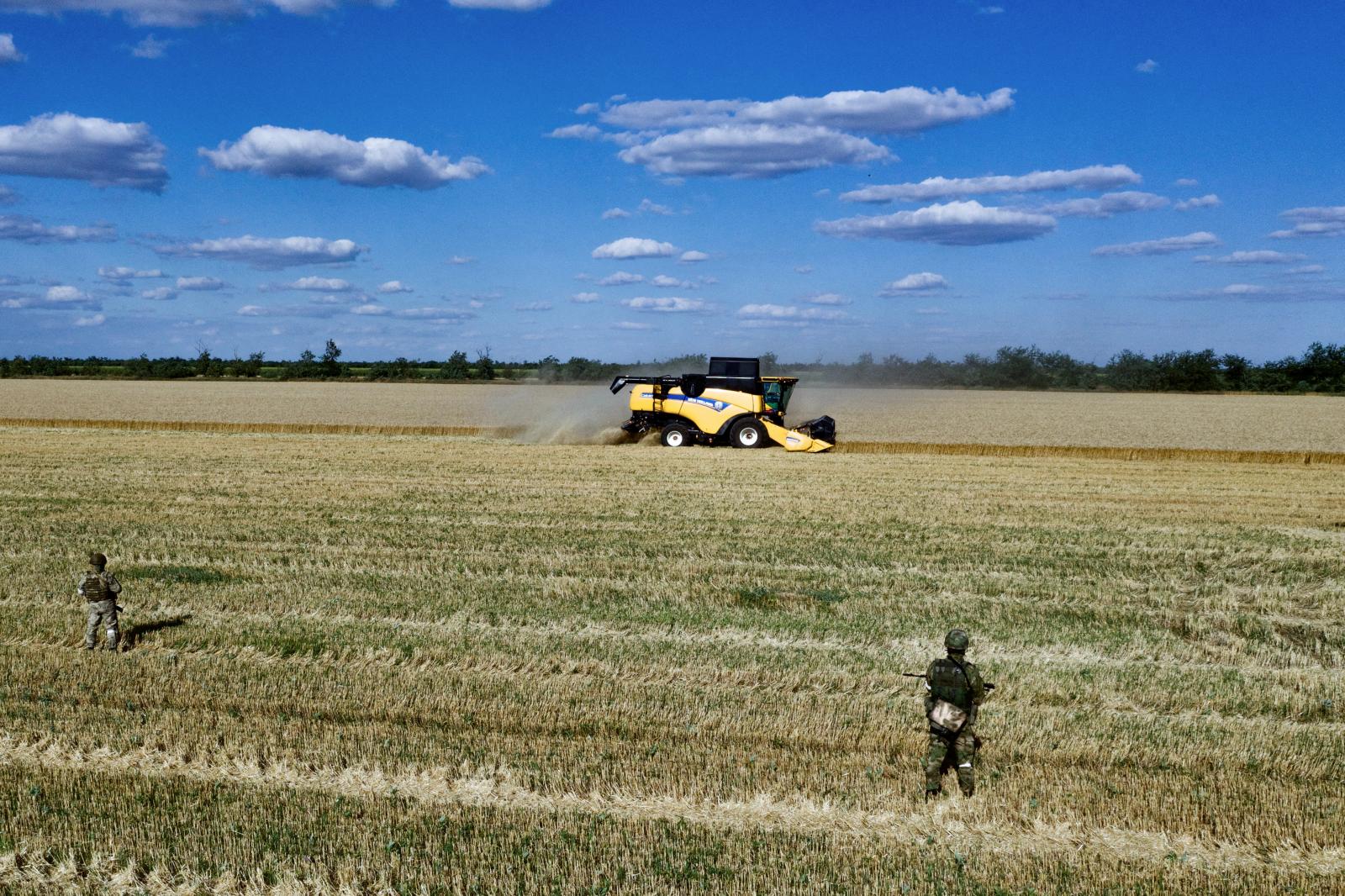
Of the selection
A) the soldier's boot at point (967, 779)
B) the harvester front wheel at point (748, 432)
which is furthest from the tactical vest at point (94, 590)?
the harvester front wheel at point (748, 432)

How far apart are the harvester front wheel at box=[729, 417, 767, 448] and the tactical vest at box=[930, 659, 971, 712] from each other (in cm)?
2323

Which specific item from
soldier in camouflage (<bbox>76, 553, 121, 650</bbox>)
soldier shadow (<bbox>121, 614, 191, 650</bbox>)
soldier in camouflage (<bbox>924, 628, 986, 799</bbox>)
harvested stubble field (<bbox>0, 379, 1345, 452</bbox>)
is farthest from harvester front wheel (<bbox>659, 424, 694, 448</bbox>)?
soldier in camouflage (<bbox>924, 628, 986, 799</bbox>)

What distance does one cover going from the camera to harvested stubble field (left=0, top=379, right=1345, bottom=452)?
37.9 metres

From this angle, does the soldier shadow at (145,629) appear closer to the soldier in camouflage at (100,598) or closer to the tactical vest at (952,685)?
the soldier in camouflage at (100,598)

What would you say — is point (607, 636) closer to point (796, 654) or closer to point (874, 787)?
point (796, 654)

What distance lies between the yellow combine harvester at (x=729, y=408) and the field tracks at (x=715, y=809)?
76.1 ft

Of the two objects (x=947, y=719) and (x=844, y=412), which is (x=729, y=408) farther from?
(x=947, y=719)

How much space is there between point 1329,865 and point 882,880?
8.49 ft

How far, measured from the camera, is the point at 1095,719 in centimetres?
851

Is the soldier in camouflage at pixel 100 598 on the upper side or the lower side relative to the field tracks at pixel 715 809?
upper

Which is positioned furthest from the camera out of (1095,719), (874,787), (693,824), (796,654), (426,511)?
(426,511)

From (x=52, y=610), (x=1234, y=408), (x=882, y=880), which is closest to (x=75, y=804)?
(x=882, y=880)

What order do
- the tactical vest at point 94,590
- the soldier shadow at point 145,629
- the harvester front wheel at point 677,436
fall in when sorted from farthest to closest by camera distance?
the harvester front wheel at point 677,436 → the soldier shadow at point 145,629 → the tactical vest at point 94,590

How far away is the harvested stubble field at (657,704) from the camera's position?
608cm
